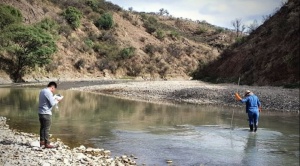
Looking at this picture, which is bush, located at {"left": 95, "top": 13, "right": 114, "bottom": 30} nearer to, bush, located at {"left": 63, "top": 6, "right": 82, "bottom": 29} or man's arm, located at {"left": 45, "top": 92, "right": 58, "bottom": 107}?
bush, located at {"left": 63, "top": 6, "right": 82, "bottom": 29}

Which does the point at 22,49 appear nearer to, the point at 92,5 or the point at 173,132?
the point at 173,132

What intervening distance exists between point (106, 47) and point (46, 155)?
66.6m

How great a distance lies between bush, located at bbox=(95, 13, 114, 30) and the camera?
3243 inches

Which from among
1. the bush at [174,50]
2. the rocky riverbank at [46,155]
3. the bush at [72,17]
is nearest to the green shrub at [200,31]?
the bush at [174,50]

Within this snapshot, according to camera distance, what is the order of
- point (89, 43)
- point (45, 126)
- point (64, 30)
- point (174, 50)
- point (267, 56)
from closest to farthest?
point (45, 126) < point (267, 56) < point (64, 30) < point (89, 43) < point (174, 50)

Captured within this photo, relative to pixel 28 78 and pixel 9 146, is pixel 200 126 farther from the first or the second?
pixel 28 78

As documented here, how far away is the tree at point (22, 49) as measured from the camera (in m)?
49.7

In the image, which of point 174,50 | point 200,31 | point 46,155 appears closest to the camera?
point 46,155

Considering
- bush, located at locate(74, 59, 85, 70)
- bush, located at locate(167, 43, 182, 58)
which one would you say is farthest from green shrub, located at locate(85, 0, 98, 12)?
bush, located at locate(74, 59, 85, 70)

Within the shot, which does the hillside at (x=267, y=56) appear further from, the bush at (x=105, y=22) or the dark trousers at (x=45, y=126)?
the bush at (x=105, y=22)

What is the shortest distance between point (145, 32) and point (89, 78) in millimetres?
29253

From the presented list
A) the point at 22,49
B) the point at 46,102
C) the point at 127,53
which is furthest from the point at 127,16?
the point at 46,102

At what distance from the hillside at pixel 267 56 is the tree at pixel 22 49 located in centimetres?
2117

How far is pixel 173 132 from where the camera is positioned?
17438 millimetres
